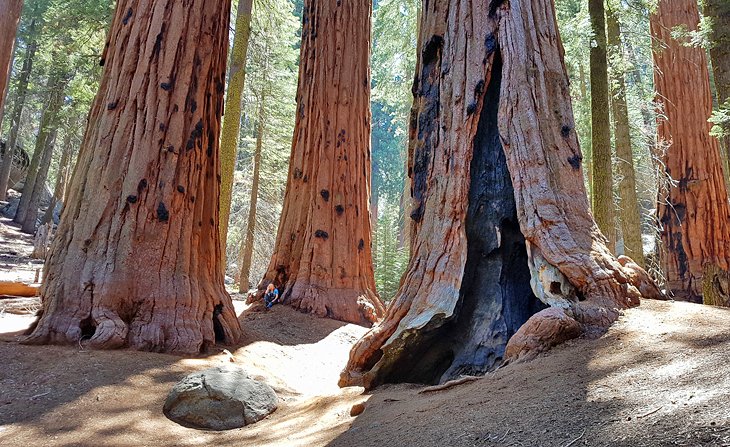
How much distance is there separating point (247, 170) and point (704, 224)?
1437cm

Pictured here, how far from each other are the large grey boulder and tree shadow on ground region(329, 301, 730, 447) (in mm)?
1106

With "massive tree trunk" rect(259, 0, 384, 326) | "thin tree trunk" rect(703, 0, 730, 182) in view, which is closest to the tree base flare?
"massive tree trunk" rect(259, 0, 384, 326)

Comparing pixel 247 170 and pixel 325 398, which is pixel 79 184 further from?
pixel 247 170

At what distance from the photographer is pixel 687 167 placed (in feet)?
28.7

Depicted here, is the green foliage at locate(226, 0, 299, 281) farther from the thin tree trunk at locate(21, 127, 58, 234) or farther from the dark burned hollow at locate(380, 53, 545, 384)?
the thin tree trunk at locate(21, 127, 58, 234)

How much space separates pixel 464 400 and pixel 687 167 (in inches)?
327

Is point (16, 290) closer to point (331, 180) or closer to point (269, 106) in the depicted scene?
point (331, 180)

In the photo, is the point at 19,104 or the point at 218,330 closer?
the point at 218,330

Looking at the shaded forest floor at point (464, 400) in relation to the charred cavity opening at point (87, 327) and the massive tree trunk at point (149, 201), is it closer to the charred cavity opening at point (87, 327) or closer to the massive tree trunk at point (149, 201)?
the charred cavity opening at point (87, 327)

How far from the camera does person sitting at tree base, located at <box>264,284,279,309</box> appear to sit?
7839mm

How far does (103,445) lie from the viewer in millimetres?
2908

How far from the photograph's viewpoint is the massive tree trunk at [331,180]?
26.3 ft

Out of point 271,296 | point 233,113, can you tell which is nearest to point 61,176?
point 233,113

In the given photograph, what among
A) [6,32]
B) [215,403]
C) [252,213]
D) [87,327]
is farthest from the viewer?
[252,213]
